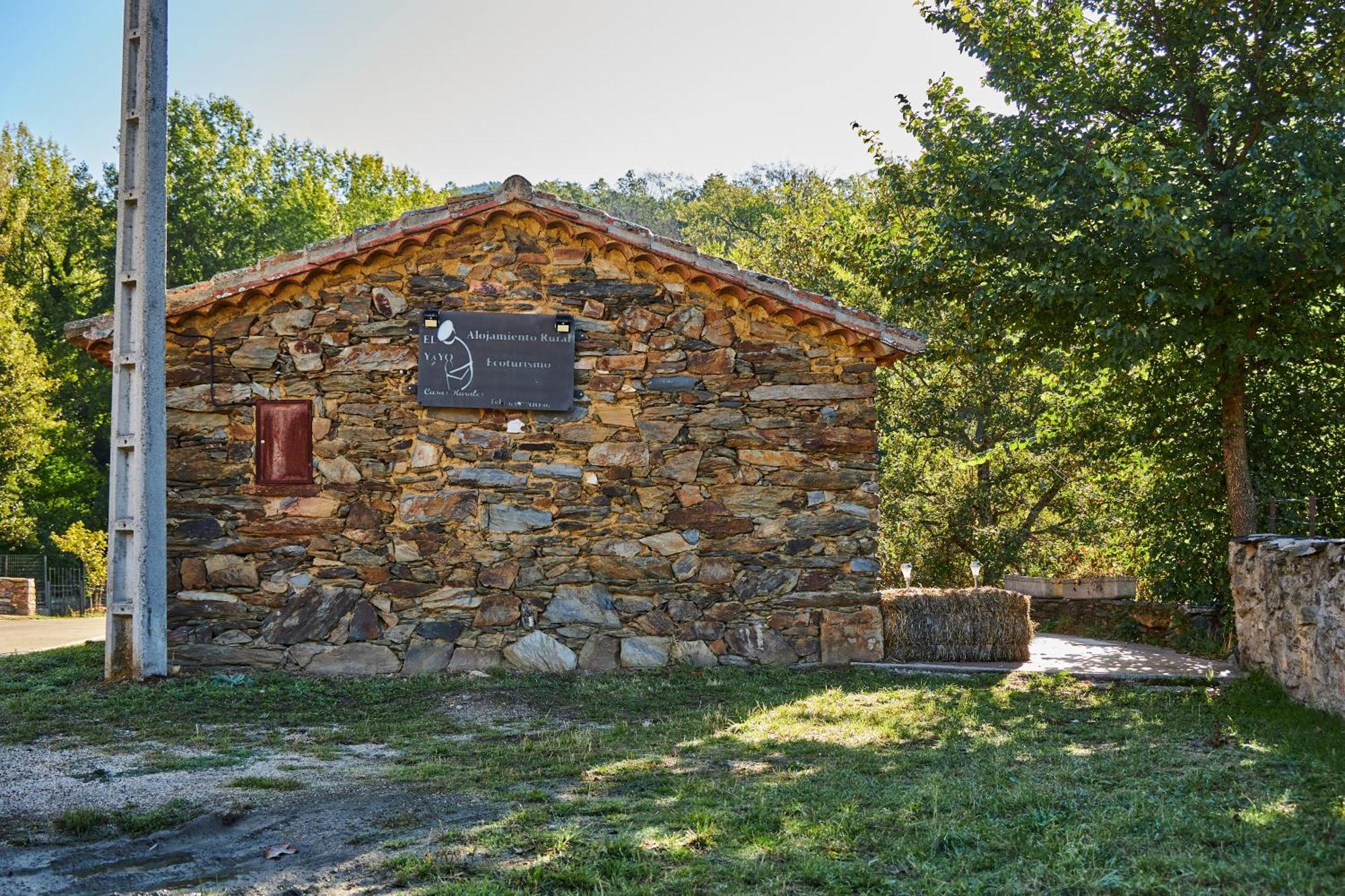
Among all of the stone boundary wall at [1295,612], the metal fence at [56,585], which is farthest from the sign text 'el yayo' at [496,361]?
the metal fence at [56,585]

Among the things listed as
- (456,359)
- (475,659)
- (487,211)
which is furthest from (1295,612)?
(487,211)

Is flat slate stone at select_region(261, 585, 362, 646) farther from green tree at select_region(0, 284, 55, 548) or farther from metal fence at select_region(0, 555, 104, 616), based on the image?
green tree at select_region(0, 284, 55, 548)

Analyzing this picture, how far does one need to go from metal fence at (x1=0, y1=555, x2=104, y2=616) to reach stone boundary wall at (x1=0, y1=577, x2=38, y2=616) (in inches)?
32.0

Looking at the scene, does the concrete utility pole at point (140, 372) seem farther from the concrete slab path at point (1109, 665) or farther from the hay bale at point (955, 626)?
the hay bale at point (955, 626)

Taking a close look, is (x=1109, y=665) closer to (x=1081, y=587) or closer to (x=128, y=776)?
(x=1081, y=587)

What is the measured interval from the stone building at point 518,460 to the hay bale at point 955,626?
1.00 ft

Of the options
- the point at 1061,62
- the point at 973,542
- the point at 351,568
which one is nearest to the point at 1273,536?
the point at 1061,62

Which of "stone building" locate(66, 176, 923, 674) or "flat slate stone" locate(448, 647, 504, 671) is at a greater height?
"stone building" locate(66, 176, 923, 674)

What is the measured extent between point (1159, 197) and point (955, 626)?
13.7 feet

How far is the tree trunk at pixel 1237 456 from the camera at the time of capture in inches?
406

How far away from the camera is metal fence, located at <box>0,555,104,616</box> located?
955 inches

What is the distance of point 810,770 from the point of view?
5.74 metres

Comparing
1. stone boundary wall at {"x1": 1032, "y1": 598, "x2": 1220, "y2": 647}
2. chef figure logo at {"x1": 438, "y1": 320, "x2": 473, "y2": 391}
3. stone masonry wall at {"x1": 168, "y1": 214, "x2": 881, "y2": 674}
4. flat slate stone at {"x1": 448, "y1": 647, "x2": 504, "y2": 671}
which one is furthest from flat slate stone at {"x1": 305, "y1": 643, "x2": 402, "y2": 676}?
stone boundary wall at {"x1": 1032, "y1": 598, "x2": 1220, "y2": 647}

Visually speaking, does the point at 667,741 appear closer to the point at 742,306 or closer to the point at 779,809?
the point at 779,809
